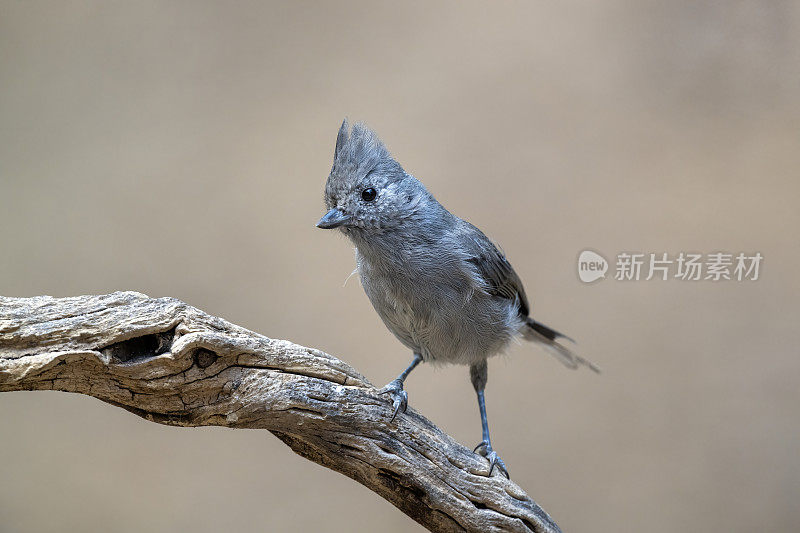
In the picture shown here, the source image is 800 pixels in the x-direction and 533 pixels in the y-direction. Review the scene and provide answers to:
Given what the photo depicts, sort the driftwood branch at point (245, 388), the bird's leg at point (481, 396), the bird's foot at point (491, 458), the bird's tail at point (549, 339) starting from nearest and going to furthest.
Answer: the driftwood branch at point (245, 388) → the bird's foot at point (491, 458) → the bird's leg at point (481, 396) → the bird's tail at point (549, 339)

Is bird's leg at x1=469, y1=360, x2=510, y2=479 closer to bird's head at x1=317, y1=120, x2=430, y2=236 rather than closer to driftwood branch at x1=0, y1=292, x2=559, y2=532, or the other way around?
driftwood branch at x1=0, y1=292, x2=559, y2=532

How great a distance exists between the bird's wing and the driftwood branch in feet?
2.22

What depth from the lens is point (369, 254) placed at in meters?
2.62

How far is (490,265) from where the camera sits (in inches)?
115

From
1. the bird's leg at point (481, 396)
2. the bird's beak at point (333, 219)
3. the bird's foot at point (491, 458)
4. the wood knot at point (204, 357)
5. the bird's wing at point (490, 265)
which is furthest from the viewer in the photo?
the bird's leg at point (481, 396)

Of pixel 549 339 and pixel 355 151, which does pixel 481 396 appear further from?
pixel 355 151

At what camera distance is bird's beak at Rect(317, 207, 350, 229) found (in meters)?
2.43

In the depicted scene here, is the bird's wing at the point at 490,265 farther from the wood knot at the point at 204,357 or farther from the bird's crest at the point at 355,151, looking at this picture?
the wood knot at the point at 204,357

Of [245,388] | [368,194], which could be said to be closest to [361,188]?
[368,194]

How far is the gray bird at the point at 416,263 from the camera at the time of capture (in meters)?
2.51

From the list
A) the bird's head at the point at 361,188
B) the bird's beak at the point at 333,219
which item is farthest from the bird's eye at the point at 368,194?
the bird's beak at the point at 333,219

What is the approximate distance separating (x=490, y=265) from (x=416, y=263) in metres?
0.44

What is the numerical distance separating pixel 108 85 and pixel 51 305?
8.56 feet

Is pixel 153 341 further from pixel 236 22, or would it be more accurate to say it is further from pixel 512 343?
pixel 236 22
